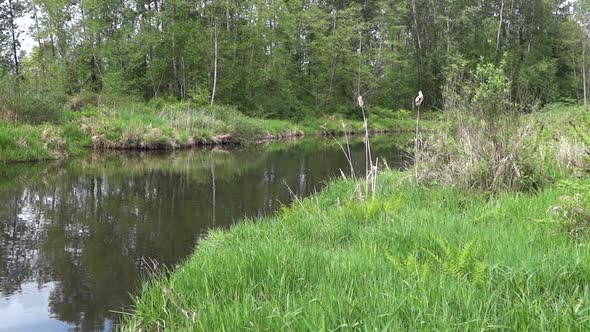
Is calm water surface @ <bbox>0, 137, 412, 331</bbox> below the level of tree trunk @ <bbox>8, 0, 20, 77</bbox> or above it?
below

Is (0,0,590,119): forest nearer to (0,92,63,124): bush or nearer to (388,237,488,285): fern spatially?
(0,92,63,124): bush

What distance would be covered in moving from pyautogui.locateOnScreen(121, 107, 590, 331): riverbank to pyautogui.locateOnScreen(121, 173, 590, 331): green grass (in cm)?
1

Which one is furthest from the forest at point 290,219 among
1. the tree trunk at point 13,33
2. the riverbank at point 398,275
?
the tree trunk at point 13,33

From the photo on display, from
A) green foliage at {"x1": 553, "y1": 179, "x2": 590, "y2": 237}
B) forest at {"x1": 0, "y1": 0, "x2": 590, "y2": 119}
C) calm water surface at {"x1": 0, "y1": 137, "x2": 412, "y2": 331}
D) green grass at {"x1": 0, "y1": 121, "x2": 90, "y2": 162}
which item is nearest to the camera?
green foliage at {"x1": 553, "y1": 179, "x2": 590, "y2": 237}

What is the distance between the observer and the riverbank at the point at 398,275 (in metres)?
2.74

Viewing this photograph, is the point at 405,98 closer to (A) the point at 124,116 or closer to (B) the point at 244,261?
(A) the point at 124,116

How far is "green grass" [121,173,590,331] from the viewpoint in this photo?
8.93 ft

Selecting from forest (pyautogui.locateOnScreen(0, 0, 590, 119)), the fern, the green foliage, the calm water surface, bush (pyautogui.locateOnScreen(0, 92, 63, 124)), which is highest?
forest (pyautogui.locateOnScreen(0, 0, 590, 119))

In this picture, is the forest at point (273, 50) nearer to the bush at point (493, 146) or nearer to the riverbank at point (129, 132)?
the riverbank at point (129, 132)

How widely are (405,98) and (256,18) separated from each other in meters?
18.9

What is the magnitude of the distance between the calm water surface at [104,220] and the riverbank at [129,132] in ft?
4.14

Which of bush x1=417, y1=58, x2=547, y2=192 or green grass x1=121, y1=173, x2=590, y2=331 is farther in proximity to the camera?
bush x1=417, y1=58, x2=547, y2=192

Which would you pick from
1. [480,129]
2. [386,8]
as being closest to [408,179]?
[480,129]

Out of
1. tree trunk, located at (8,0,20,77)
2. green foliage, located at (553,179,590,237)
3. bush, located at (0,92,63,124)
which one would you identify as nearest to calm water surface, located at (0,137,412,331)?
bush, located at (0,92,63,124)
